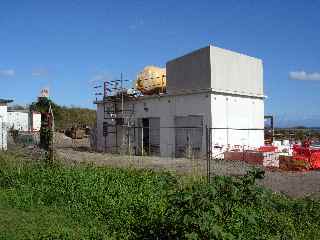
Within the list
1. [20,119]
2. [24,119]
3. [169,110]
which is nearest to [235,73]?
[169,110]

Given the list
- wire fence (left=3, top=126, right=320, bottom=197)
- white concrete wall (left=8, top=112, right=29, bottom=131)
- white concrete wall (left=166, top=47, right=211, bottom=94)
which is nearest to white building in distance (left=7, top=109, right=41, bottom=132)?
white concrete wall (left=8, top=112, right=29, bottom=131)

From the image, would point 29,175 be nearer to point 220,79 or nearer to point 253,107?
point 220,79

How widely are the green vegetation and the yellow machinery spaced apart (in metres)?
18.6

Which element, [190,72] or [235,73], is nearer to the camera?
[190,72]

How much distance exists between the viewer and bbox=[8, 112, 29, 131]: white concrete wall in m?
52.1

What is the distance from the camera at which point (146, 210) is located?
9.34 meters

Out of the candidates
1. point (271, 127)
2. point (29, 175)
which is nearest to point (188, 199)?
point (29, 175)

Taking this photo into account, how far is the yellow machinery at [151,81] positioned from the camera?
3141cm

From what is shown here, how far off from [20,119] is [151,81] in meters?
26.6

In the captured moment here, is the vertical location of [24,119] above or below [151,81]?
below

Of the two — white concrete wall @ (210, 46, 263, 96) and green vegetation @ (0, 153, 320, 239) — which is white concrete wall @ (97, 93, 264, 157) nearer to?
white concrete wall @ (210, 46, 263, 96)

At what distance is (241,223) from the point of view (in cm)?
739

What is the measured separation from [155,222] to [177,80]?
21.0 m

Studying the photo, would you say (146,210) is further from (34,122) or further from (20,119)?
(34,122)
